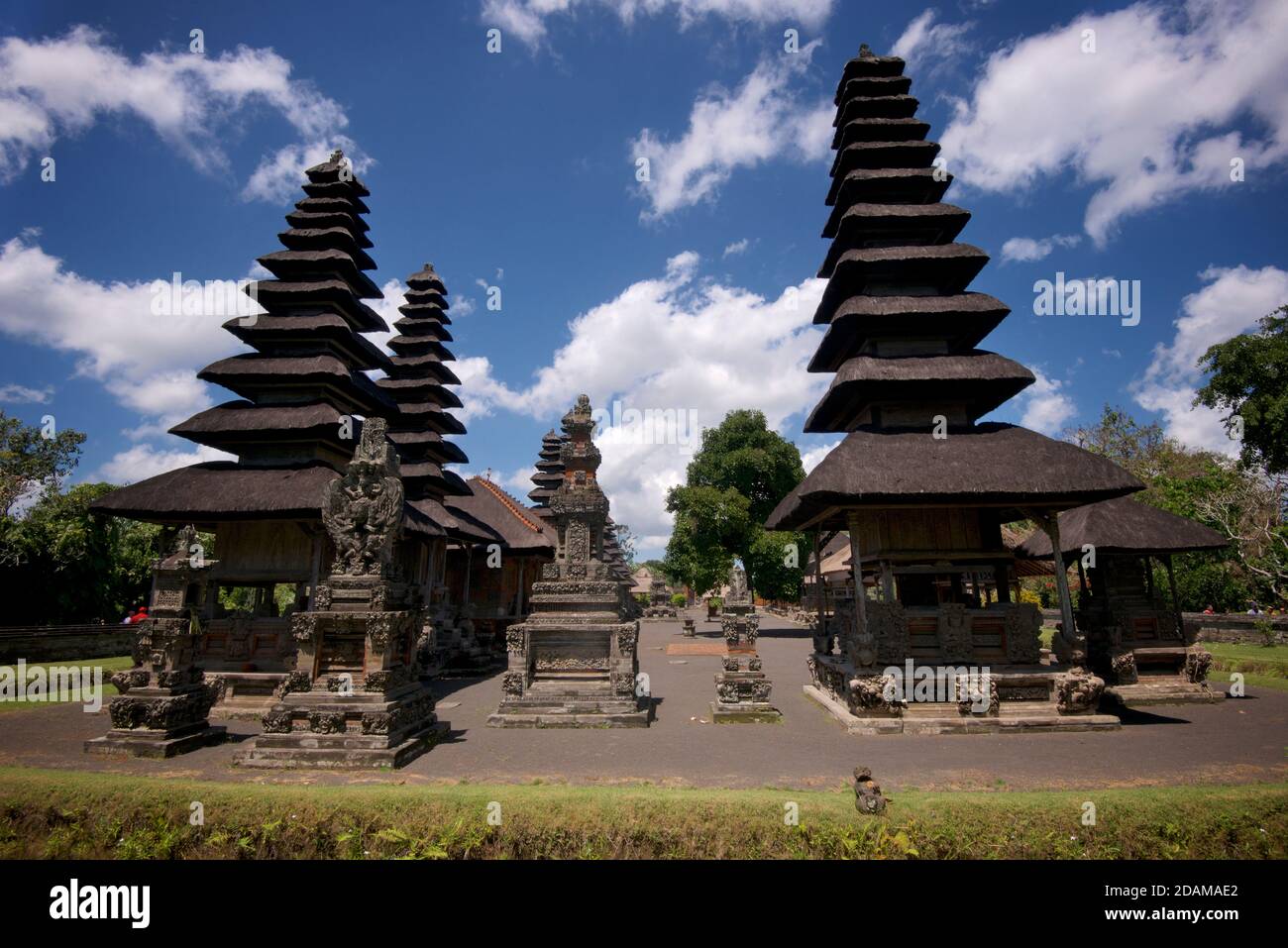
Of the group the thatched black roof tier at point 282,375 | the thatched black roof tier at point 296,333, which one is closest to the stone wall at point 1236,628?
the thatched black roof tier at point 282,375

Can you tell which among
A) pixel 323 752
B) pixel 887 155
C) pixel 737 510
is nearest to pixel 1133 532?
pixel 887 155

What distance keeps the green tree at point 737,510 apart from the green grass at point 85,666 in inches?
1058

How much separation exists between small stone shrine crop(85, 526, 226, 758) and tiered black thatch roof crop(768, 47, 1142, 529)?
463 inches

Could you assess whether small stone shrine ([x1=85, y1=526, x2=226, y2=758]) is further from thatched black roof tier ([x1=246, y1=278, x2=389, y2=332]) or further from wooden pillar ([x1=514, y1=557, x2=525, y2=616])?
wooden pillar ([x1=514, y1=557, x2=525, y2=616])

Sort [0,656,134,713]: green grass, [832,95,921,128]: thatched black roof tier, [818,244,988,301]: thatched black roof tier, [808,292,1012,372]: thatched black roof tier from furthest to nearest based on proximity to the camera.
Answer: [832,95,921,128]: thatched black roof tier
[818,244,988,301]: thatched black roof tier
[0,656,134,713]: green grass
[808,292,1012,372]: thatched black roof tier

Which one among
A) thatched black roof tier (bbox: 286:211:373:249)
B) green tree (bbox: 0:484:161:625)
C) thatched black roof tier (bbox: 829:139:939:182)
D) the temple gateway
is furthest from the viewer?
green tree (bbox: 0:484:161:625)

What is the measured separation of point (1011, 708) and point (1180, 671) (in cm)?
621

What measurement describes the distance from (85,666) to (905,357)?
27011 mm

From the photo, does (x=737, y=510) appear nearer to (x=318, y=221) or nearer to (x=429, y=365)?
(x=429, y=365)

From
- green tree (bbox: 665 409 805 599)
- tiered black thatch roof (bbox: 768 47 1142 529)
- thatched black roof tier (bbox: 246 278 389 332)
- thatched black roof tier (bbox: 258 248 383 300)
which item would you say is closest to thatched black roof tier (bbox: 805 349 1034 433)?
tiered black thatch roof (bbox: 768 47 1142 529)

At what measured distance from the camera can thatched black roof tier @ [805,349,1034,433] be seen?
1295 centimetres

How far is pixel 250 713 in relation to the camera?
41.7 ft
